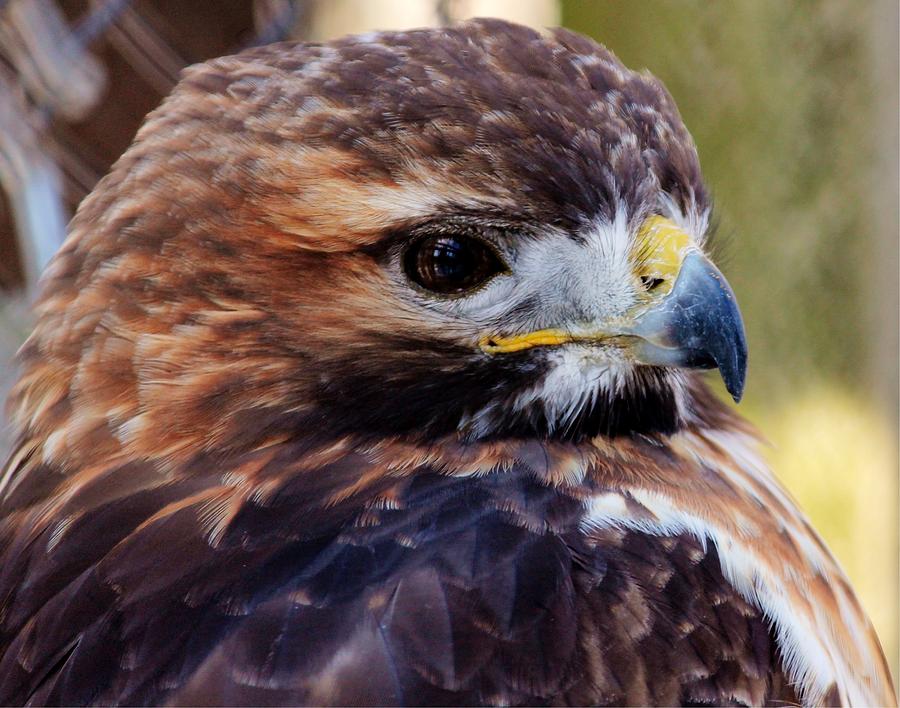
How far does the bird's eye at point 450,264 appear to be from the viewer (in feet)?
4.93

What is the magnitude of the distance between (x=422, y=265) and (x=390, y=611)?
47cm

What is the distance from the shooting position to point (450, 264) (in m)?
1.51

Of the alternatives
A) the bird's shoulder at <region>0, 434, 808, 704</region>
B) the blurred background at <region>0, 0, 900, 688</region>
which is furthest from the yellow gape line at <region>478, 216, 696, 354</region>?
the blurred background at <region>0, 0, 900, 688</region>

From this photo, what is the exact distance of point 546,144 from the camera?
146 centimetres

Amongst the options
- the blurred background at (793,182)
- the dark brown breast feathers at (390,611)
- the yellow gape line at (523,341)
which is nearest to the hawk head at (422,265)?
the yellow gape line at (523,341)

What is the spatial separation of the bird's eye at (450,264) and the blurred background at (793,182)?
0.85 metres

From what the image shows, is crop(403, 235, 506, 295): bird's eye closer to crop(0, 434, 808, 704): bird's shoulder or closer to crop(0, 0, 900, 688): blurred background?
crop(0, 434, 808, 704): bird's shoulder

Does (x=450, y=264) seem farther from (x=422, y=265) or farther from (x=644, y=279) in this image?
(x=644, y=279)

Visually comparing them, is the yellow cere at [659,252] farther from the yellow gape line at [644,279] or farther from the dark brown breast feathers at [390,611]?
the dark brown breast feathers at [390,611]

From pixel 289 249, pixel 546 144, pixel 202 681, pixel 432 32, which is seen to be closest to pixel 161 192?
pixel 289 249

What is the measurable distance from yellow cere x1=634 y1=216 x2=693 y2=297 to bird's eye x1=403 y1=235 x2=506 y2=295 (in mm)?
176

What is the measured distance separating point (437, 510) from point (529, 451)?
0.19m

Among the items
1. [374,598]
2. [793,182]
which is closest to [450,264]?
[374,598]

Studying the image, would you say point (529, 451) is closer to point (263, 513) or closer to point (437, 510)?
point (437, 510)
